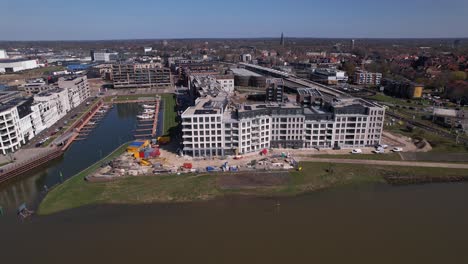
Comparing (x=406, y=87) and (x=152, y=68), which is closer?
(x=406, y=87)

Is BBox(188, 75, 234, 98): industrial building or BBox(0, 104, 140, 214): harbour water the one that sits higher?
BBox(188, 75, 234, 98): industrial building

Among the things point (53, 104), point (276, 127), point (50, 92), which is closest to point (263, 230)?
point (276, 127)

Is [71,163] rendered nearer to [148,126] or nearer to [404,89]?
[148,126]

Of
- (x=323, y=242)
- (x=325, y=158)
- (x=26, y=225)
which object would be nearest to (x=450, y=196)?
(x=325, y=158)

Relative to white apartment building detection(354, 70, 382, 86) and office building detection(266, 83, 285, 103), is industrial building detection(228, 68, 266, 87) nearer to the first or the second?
office building detection(266, 83, 285, 103)

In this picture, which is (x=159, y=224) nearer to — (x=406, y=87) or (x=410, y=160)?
(x=410, y=160)

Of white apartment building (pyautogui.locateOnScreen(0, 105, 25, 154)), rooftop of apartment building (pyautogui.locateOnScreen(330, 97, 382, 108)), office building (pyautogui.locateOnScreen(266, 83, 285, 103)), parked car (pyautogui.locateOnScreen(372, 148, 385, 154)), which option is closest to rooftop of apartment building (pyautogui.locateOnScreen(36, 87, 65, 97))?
white apartment building (pyautogui.locateOnScreen(0, 105, 25, 154))
